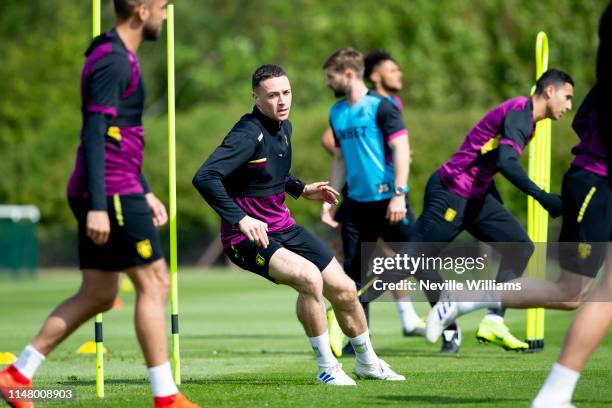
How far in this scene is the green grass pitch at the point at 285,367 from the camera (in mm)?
6543

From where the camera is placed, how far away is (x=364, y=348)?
24.7 ft

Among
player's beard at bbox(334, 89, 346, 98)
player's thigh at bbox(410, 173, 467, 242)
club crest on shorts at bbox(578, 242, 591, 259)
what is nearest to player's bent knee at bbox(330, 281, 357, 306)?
club crest on shorts at bbox(578, 242, 591, 259)

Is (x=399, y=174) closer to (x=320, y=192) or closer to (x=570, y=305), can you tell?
(x=320, y=192)

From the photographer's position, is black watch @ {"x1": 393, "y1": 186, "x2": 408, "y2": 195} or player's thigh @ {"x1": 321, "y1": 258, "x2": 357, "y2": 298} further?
black watch @ {"x1": 393, "y1": 186, "x2": 408, "y2": 195}

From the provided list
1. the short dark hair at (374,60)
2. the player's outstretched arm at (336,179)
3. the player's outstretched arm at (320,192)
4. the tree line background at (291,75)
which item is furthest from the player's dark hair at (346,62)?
the tree line background at (291,75)

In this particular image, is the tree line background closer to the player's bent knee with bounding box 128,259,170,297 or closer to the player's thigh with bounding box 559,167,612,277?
the player's thigh with bounding box 559,167,612,277

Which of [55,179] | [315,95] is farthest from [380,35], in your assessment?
[55,179]

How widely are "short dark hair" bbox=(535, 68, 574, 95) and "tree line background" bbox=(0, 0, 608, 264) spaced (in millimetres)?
23704

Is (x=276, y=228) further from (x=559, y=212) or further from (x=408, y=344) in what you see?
(x=408, y=344)

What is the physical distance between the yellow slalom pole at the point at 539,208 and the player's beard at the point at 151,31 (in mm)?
4694

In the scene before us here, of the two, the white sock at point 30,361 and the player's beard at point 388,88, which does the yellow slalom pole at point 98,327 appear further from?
the player's beard at point 388,88

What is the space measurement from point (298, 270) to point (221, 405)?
1.12 metres

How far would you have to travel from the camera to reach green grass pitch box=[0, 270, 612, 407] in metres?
6.54

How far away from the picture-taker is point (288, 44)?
5731cm
